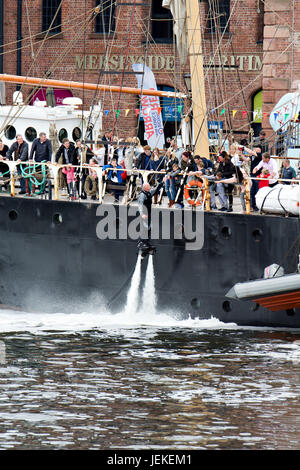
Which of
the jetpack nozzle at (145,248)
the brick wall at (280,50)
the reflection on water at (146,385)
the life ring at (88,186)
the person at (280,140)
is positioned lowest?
the reflection on water at (146,385)

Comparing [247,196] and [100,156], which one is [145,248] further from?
[100,156]

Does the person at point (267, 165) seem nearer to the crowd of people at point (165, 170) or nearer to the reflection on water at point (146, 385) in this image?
the crowd of people at point (165, 170)

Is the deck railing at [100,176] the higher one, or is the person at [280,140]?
the person at [280,140]

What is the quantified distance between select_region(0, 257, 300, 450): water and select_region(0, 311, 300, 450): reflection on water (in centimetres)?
2

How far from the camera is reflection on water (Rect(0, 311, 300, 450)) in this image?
16969 millimetres

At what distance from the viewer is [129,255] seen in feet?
86.6

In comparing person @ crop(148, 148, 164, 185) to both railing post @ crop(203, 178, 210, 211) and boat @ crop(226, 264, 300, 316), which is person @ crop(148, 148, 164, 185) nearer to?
railing post @ crop(203, 178, 210, 211)

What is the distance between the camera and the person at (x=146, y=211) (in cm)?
Answer: 2562

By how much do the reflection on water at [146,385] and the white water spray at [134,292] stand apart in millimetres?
258

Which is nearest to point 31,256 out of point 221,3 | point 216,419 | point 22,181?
point 22,181

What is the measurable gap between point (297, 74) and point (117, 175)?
12.2 metres

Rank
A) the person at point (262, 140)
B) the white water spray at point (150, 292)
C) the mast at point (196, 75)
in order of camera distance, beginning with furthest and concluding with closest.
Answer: the person at point (262, 140) → the mast at point (196, 75) → the white water spray at point (150, 292)

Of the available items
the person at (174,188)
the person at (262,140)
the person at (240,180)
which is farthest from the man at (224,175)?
the person at (262,140)

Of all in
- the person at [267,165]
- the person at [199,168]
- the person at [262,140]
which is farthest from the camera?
the person at [262,140]
